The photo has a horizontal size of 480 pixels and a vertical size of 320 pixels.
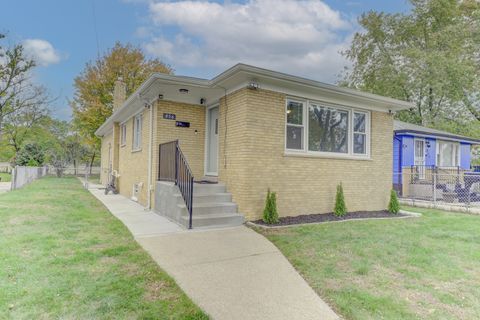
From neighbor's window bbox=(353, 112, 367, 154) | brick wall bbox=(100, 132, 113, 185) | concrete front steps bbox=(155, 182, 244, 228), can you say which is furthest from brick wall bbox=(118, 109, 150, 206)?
neighbor's window bbox=(353, 112, 367, 154)

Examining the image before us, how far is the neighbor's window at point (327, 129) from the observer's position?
7.54 metres

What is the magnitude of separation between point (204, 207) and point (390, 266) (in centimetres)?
363

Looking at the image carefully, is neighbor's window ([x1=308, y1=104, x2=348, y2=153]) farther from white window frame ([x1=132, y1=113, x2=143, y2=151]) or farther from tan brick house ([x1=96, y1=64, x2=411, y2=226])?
white window frame ([x1=132, y1=113, x2=143, y2=151])

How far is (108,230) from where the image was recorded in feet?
18.8

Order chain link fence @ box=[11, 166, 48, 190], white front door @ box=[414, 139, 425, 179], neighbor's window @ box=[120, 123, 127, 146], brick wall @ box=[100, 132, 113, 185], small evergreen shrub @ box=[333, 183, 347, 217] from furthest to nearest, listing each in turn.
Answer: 1. brick wall @ box=[100, 132, 113, 185]
2. white front door @ box=[414, 139, 425, 179]
3. chain link fence @ box=[11, 166, 48, 190]
4. neighbor's window @ box=[120, 123, 127, 146]
5. small evergreen shrub @ box=[333, 183, 347, 217]

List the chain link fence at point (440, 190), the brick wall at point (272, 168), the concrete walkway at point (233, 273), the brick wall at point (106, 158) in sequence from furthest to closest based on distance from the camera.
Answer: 1. the brick wall at point (106, 158)
2. the chain link fence at point (440, 190)
3. the brick wall at point (272, 168)
4. the concrete walkway at point (233, 273)

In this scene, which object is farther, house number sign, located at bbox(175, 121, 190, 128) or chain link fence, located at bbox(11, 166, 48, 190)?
chain link fence, located at bbox(11, 166, 48, 190)

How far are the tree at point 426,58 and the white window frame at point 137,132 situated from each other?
18.2 metres

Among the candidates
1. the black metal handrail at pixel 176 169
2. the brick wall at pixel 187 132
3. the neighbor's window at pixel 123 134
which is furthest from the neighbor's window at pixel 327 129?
the neighbor's window at pixel 123 134

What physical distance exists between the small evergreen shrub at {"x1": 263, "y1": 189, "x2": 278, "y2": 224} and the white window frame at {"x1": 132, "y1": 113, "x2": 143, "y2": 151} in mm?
5038

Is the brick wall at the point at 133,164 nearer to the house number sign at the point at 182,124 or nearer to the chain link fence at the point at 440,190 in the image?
the house number sign at the point at 182,124

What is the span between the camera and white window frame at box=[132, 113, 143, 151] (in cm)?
984

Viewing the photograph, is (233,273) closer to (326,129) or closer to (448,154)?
(326,129)

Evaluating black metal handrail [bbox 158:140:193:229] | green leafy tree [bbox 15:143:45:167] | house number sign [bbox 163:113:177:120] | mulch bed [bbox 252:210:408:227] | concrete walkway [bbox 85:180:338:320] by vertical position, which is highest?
house number sign [bbox 163:113:177:120]
